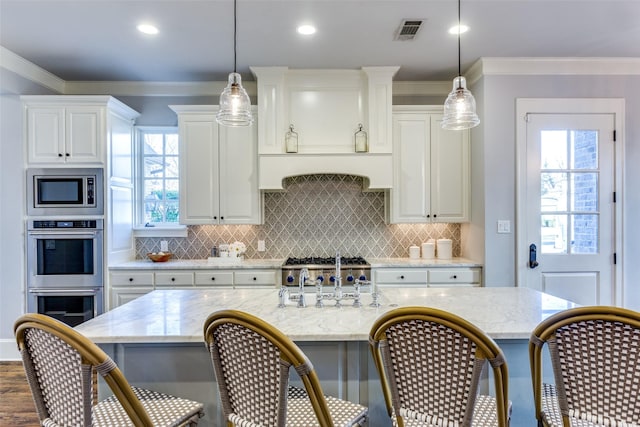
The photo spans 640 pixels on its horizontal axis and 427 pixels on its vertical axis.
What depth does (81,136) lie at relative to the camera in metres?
3.36

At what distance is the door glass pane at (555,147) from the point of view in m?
3.36

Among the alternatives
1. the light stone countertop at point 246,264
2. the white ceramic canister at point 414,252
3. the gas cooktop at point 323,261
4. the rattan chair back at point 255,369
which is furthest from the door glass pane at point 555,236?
the rattan chair back at point 255,369

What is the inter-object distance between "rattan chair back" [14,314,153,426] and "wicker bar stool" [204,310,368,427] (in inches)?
10.5

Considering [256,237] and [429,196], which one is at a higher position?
[429,196]

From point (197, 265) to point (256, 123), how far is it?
58.4 inches

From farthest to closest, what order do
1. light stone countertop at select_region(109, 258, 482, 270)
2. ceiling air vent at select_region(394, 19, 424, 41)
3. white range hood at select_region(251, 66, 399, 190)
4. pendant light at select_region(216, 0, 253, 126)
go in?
white range hood at select_region(251, 66, 399, 190), light stone countertop at select_region(109, 258, 482, 270), ceiling air vent at select_region(394, 19, 424, 41), pendant light at select_region(216, 0, 253, 126)

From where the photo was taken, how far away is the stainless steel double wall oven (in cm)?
332

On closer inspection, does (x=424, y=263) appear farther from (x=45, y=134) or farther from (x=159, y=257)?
(x=45, y=134)

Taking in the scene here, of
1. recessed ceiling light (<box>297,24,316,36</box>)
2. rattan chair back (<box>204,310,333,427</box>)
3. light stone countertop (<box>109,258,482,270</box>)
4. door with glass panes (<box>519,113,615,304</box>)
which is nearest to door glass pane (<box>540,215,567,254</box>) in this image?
door with glass panes (<box>519,113,615,304</box>)

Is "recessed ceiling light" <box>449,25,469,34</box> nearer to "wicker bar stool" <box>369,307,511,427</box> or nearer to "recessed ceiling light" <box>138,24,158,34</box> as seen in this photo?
"recessed ceiling light" <box>138,24,158,34</box>

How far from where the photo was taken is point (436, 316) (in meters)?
1.07

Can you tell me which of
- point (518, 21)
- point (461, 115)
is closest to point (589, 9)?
point (518, 21)

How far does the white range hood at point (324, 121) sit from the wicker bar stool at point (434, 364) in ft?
8.17

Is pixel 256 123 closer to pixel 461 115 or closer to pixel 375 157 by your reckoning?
pixel 375 157
